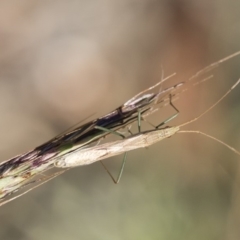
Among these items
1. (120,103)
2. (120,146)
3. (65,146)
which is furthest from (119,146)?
(120,103)

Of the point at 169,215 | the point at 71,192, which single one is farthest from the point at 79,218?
the point at 169,215

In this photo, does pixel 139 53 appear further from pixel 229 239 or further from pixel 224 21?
pixel 229 239

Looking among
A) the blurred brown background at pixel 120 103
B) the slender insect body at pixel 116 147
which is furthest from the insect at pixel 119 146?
the blurred brown background at pixel 120 103

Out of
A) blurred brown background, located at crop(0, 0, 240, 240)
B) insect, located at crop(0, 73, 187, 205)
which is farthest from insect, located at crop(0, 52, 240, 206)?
blurred brown background, located at crop(0, 0, 240, 240)

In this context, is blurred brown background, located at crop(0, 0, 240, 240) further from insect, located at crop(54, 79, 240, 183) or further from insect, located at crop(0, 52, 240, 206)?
insect, located at crop(0, 52, 240, 206)

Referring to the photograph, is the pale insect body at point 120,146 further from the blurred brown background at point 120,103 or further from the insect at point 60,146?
the blurred brown background at point 120,103

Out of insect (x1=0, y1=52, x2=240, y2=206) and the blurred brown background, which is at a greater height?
the blurred brown background

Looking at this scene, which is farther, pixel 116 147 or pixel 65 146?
pixel 116 147

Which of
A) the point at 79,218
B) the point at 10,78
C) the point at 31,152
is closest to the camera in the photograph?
the point at 31,152

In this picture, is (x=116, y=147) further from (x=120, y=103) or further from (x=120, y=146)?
(x=120, y=103)
